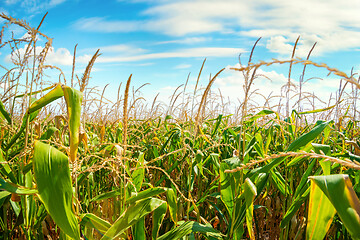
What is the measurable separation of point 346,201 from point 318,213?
0.26 metres

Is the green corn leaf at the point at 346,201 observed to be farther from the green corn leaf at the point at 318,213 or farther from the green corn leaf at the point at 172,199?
the green corn leaf at the point at 172,199

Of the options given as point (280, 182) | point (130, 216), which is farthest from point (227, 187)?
point (130, 216)

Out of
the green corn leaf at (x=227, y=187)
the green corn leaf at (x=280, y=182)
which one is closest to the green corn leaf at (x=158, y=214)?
the green corn leaf at (x=227, y=187)

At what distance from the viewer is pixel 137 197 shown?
112 centimetres

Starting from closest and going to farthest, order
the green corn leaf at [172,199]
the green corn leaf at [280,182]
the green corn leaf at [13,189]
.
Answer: the green corn leaf at [13,189] → the green corn leaf at [172,199] → the green corn leaf at [280,182]

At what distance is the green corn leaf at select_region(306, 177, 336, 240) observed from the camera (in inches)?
38.9

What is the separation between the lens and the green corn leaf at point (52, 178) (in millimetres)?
834

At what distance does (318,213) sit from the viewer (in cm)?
101

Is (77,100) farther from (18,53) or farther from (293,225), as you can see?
(293,225)

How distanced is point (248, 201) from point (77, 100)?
0.75m

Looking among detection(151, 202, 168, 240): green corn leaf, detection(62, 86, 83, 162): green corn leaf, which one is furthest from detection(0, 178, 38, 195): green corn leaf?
detection(151, 202, 168, 240): green corn leaf

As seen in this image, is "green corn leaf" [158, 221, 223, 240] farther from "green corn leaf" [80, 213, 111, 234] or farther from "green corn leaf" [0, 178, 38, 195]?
"green corn leaf" [0, 178, 38, 195]

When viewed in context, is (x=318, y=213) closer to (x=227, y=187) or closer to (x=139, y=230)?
(x=227, y=187)

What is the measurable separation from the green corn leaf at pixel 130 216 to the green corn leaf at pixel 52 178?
0.21 meters
